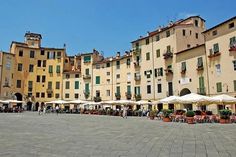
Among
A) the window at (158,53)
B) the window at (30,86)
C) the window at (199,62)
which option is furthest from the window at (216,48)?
the window at (30,86)

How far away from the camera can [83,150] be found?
26.8 ft

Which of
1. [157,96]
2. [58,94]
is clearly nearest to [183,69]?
[157,96]

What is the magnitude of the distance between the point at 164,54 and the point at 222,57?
1140cm

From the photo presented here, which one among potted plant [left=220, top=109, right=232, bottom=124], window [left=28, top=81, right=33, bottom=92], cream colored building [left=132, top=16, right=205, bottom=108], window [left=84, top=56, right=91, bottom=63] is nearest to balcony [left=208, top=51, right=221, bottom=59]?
cream colored building [left=132, top=16, right=205, bottom=108]

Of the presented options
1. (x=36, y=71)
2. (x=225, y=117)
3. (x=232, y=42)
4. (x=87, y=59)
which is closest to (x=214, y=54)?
(x=232, y=42)

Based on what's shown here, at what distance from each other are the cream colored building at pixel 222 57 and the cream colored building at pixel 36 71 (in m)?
38.7

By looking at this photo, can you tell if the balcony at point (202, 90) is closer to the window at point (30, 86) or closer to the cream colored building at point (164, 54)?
the cream colored building at point (164, 54)

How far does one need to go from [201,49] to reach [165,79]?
8.50 metres

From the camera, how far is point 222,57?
3192 cm

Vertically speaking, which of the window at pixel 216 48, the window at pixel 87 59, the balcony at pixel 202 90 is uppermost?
the window at pixel 87 59

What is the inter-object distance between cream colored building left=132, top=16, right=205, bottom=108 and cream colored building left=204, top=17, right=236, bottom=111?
21.6 ft

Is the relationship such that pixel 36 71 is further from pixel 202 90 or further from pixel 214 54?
Answer: pixel 214 54

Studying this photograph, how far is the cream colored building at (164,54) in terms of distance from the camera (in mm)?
40688

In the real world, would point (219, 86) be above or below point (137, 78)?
below
